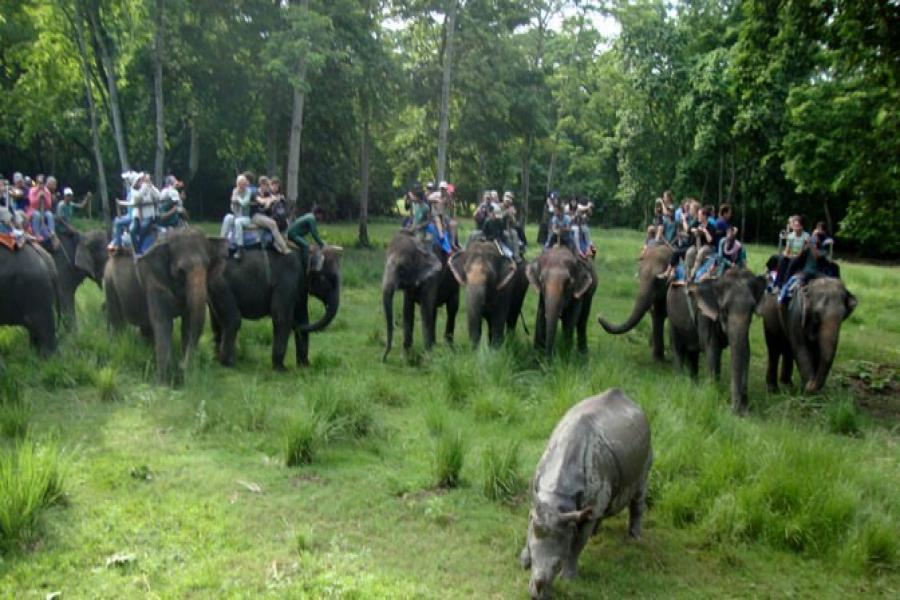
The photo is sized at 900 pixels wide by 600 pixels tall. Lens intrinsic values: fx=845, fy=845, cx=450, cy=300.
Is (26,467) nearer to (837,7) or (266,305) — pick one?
(266,305)

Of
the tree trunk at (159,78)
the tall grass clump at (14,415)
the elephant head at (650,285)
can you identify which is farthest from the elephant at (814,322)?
the tree trunk at (159,78)

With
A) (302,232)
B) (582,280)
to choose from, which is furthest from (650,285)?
(302,232)

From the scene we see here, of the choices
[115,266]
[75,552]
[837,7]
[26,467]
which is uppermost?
[837,7]

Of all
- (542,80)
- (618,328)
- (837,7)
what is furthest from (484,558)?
(542,80)

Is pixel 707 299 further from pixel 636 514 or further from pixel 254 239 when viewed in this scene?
pixel 254 239

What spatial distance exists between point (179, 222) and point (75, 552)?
21.6ft

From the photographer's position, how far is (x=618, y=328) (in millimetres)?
13305

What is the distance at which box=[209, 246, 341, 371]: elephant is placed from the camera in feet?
37.6

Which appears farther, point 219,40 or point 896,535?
point 219,40

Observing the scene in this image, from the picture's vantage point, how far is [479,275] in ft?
39.9

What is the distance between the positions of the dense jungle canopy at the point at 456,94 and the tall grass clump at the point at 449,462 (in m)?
8.13

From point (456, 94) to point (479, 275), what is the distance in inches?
655

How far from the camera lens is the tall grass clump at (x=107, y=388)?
30.8 ft

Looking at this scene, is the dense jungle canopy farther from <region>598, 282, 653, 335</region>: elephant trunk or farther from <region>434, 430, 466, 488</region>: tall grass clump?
<region>434, 430, 466, 488</region>: tall grass clump
